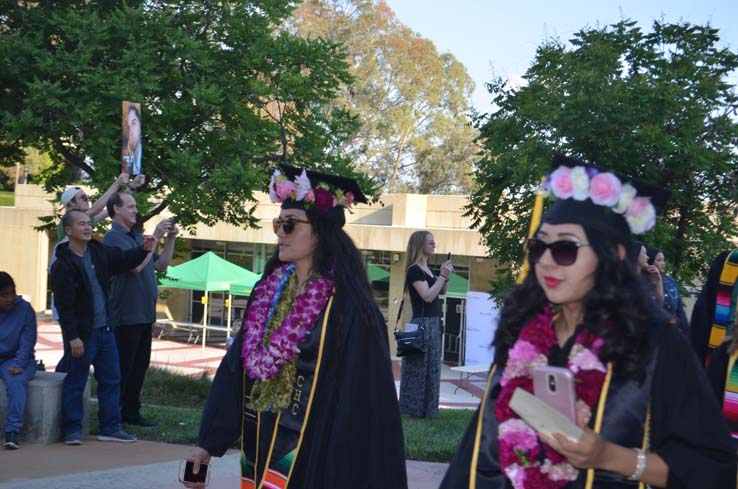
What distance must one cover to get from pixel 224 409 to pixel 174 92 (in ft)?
33.7

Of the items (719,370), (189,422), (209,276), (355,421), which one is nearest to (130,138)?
(189,422)

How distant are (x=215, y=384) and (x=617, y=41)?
9.04 metres

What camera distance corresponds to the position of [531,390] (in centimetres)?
297

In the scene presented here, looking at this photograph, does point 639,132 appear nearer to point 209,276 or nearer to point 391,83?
point 209,276

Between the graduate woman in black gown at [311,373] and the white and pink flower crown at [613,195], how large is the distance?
1.57 meters

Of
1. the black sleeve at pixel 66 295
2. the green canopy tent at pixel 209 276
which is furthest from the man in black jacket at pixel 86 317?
the green canopy tent at pixel 209 276

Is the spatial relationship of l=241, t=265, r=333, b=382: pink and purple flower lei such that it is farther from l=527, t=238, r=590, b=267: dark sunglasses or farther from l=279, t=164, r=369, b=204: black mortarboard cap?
l=527, t=238, r=590, b=267: dark sunglasses

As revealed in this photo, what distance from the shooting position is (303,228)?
15.0 feet

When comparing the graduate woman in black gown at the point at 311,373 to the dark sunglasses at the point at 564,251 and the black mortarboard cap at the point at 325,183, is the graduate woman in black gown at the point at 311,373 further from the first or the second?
the dark sunglasses at the point at 564,251

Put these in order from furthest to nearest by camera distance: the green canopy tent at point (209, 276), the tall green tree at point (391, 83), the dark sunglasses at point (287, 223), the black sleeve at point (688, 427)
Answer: the tall green tree at point (391, 83)
the green canopy tent at point (209, 276)
the dark sunglasses at point (287, 223)
the black sleeve at point (688, 427)

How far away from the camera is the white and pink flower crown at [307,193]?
182 inches

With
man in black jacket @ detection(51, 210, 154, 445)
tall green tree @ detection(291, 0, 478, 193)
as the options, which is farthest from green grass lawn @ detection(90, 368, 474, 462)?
tall green tree @ detection(291, 0, 478, 193)

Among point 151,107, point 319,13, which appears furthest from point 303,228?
point 319,13

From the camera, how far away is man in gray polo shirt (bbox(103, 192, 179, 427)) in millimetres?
8352
